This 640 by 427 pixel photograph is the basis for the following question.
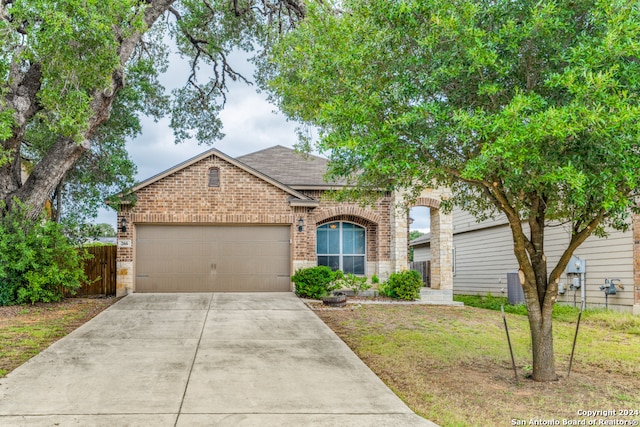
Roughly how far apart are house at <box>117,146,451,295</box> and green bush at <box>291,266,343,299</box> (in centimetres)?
115

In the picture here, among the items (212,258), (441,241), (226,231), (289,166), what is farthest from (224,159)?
(441,241)

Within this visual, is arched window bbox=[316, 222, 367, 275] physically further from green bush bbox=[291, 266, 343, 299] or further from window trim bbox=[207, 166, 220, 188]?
window trim bbox=[207, 166, 220, 188]

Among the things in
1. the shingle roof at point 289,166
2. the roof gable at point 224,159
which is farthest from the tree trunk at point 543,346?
the shingle roof at point 289,166

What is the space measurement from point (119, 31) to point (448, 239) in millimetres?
10963

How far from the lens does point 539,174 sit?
5648 mm

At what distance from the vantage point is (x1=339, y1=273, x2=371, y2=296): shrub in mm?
15047

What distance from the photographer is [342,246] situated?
16.9m

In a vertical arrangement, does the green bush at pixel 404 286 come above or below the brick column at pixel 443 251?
below

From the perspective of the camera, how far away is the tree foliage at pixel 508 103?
5070mm

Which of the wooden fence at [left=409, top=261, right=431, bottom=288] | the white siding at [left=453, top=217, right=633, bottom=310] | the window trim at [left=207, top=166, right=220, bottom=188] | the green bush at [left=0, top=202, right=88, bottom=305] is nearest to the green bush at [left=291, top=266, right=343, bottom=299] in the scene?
the window trim at [left=207, top=166, right=220, bottom=188]

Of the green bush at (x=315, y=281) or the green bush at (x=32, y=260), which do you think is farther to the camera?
the green bush at (x=315, y=281)

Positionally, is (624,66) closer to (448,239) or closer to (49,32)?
(49,32)

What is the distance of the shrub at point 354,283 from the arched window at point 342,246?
1.51m

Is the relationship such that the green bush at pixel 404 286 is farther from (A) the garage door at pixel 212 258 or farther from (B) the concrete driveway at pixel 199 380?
(B) the concrete driveway at pixel 199 380
